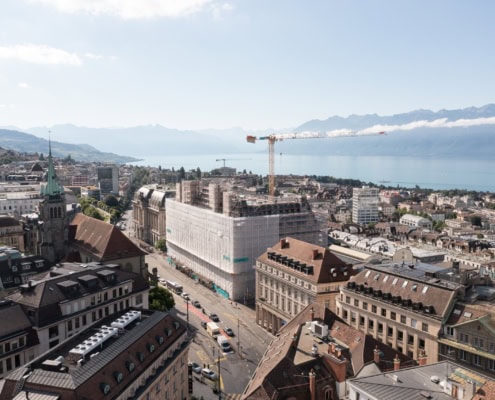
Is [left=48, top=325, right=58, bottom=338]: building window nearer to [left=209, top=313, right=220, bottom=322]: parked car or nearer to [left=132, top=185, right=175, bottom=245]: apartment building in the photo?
[left=209, top=313, right=220, bottom=322]: parked car

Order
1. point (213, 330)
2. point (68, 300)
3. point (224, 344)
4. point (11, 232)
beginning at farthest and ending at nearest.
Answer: point (11, 232) < point (213, 330) < point (224, 344) < point (68, 300)

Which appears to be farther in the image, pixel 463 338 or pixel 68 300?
pixel 68 300

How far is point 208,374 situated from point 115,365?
2842cm

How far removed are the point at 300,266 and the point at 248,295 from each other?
29484 mm

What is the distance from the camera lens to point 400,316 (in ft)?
192

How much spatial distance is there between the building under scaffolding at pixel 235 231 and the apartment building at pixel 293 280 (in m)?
13.5

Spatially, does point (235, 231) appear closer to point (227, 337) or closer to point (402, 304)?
point (227, 337)

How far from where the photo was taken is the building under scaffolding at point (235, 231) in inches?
4033

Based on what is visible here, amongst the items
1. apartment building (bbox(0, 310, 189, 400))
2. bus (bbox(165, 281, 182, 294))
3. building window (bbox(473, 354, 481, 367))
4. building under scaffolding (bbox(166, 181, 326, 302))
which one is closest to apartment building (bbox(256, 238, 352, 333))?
building under scaffolding (bbox(166, 181, 326, 302))

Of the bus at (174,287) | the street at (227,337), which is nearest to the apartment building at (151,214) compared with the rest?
the street at (227,337)

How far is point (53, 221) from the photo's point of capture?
93.4 m

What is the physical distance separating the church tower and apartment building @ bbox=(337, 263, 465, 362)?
193 feet

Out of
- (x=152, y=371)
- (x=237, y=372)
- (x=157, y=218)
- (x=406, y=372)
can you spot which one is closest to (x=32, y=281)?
(x=152, y=371)

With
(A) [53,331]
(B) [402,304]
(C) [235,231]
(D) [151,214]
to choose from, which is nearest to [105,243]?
(C) [235,231]
